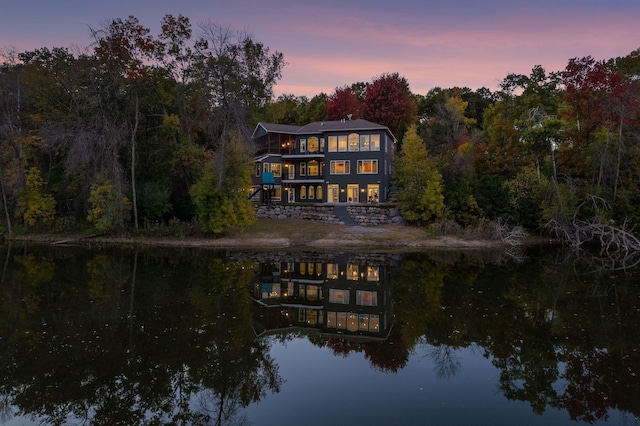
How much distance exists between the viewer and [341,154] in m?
45.8

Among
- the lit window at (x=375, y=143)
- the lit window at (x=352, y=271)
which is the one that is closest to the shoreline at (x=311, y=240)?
the lit window at (x=352, y=271)

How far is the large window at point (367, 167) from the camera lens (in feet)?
147

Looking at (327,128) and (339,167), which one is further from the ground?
(327,128)

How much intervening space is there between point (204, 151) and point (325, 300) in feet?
85.9

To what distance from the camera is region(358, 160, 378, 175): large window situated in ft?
147

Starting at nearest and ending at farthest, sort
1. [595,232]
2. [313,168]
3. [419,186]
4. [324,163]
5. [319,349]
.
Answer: [319,349]
[595,232]
[419,186]
[324,163]
[313,168]

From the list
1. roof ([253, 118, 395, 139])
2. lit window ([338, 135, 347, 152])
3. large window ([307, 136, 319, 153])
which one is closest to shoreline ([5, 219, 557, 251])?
lit window ([338, 135, 347, 152])

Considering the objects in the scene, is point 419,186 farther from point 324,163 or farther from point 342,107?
point 342,107

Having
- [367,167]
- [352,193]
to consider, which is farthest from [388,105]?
[352,193]

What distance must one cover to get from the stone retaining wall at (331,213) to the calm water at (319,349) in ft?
60.7

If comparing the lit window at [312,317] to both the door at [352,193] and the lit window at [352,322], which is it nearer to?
the lit window at [352,322]

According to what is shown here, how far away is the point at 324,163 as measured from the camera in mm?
46406

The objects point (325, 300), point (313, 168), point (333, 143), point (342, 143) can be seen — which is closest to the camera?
point (325, 300)

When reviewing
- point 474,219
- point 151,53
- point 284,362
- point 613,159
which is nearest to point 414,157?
point 474,219
